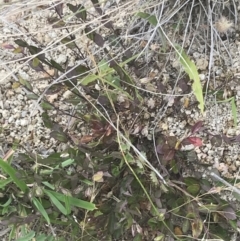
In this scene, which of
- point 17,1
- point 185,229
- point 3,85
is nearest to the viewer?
point 185,229

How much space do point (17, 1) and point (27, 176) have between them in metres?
0.47

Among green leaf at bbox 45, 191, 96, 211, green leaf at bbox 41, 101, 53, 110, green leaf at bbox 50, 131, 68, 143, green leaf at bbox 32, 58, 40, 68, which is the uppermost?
green leaf at bbox 32, 58, 40, 68

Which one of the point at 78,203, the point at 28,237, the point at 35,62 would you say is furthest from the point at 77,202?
the point at 35,62

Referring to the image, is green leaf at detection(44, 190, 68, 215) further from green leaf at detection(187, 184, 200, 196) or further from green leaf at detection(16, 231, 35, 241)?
green leaf at detection(187, 184, 200, 196)

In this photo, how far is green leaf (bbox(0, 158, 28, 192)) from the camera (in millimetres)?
1240

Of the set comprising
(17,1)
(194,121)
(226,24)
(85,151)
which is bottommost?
(194,121)

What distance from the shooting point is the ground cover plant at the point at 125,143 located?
126 cm

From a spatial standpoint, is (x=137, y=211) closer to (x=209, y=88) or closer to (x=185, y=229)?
→ (x=185, y=229)

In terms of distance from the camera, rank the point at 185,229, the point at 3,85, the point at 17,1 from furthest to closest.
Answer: the point at 3,85
the point at 17,1
the point at 185,229

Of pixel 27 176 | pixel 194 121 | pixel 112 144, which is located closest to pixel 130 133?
pixel 112 144

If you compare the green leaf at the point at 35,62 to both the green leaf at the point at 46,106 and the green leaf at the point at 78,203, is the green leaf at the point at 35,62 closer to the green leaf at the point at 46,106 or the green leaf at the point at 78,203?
the green leaf at the point at 46,106

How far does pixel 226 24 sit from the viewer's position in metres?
1.28

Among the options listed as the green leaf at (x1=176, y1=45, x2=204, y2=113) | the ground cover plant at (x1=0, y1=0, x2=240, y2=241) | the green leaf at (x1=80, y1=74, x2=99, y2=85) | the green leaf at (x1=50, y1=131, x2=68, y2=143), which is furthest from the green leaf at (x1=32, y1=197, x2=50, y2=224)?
the green leaf at (x1=176, y1=45, x2=204, y2=113)

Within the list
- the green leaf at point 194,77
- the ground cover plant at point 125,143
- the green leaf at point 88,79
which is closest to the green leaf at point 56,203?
the ground cover plant at point 125,143
